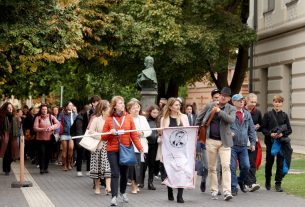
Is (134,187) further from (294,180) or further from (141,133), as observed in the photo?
(294,180)

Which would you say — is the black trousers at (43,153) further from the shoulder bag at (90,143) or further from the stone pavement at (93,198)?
the shoulder bag at (90,143)

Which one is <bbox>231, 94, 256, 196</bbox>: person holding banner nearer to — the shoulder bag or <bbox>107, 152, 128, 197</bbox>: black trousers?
<bbox>107, 152, 128, 197</bbox>: black trousers

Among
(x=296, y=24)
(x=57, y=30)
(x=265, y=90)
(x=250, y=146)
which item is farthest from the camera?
(x=265, y=90)

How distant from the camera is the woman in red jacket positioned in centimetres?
1224

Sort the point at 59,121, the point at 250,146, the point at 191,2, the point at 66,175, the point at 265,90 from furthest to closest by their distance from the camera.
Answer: the point at 265,90 → the point at 191,2 → the point at 59,121 → the point at 66,175 → the point at 250,146

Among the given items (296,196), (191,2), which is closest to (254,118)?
(296,196)

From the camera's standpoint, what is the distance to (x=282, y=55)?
32.9 meters

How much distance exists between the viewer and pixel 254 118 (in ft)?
50.3

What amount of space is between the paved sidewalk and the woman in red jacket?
48cm

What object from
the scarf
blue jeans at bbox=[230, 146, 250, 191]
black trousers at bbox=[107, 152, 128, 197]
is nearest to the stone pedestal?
the scarf

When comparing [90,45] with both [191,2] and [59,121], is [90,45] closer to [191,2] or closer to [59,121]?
[59,121]

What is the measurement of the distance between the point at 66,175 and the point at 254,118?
19.5ft

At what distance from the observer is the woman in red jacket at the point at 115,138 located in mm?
12242

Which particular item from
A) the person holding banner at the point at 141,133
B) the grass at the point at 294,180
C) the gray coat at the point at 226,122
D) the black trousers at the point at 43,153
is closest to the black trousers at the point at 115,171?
the person holding banner at the point at 141,133
